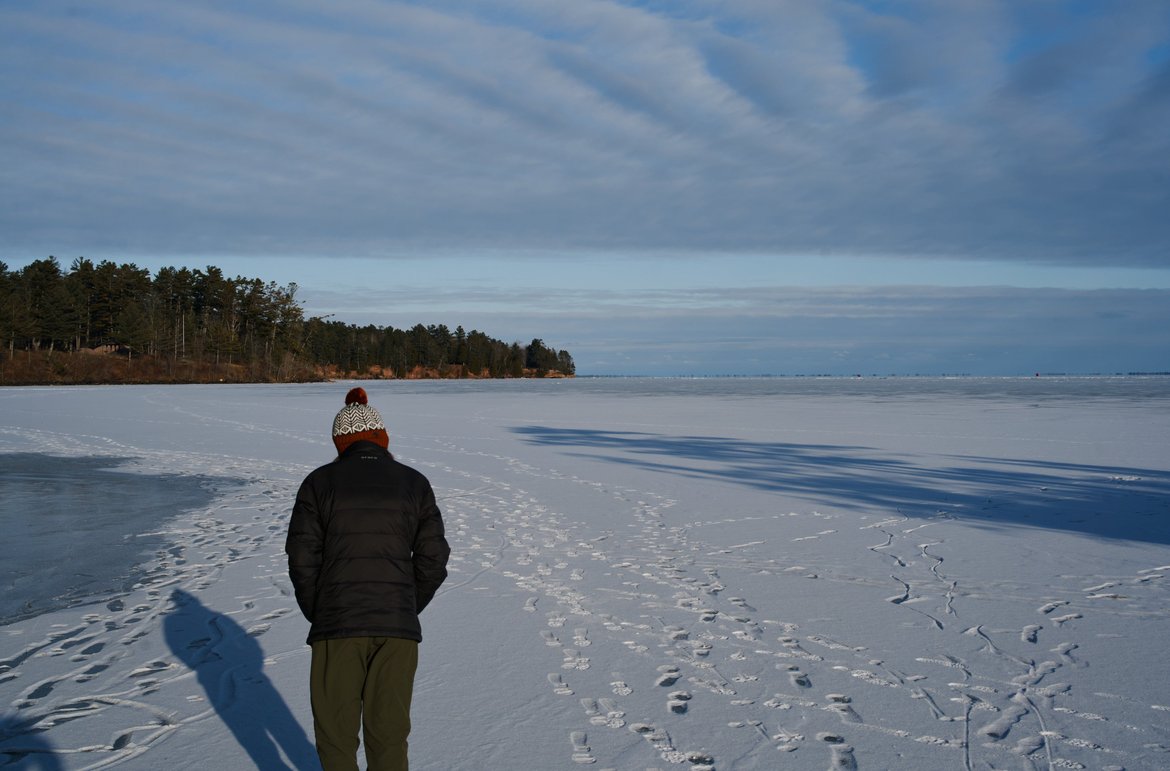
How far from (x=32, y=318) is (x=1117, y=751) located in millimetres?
104172

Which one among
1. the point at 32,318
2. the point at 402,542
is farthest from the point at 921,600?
the point at 32,318

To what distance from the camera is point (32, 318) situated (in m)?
88.5

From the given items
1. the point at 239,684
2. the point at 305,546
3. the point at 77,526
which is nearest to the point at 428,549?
the point at 305,546

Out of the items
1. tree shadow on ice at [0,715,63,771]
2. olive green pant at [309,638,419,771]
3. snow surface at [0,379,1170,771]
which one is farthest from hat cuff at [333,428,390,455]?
tree shadow on ice at [0,715,63,771]

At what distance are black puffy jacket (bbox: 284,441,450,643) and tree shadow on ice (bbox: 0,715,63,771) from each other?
1760mm

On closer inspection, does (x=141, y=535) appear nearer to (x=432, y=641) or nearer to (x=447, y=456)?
(x=432, y=641)

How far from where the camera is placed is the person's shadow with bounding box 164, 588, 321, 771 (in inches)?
163

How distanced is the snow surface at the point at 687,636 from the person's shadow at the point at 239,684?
0.02 metres

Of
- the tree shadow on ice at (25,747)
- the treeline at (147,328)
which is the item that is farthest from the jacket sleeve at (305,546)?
the treeline at (147,328)

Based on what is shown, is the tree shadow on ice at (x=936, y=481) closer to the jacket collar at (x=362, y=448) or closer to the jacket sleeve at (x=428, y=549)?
the jacket sleeve at (x=428, y=549)

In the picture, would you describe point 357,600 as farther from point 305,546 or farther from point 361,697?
point 361,697

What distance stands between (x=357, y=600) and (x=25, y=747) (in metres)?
2.18

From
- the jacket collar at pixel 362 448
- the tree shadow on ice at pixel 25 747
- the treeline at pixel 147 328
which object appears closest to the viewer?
the jacket collar at pixel 362 448

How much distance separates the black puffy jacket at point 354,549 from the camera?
3244mm
